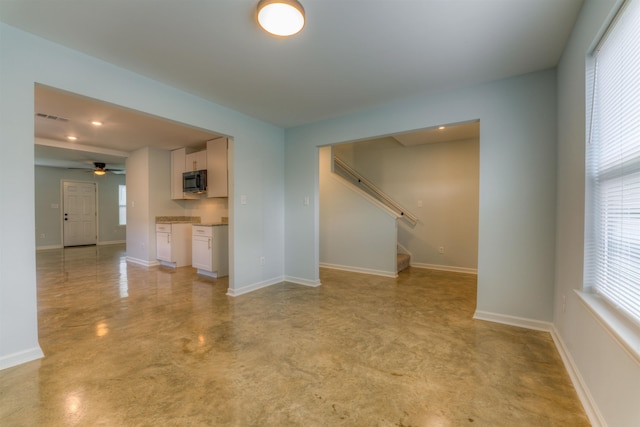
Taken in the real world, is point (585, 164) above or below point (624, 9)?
below

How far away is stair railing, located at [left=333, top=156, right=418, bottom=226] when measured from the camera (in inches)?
220

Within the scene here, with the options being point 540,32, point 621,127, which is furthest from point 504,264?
point 540,32

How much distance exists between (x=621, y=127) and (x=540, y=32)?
3.57 feet

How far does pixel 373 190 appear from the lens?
591 cm

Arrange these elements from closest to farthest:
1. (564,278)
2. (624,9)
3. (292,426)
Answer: (624,9) < (292,426) < (564,278)

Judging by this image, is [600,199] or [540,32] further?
[540,32]

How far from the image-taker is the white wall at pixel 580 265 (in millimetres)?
1223

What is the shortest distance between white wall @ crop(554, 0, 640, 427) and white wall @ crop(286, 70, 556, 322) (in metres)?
0.15

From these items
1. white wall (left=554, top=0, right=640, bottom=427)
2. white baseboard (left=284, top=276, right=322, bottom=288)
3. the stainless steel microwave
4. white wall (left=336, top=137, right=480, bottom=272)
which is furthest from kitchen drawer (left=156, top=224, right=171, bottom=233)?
A: white wall (left=554, top=0, right=640, bottom=427)

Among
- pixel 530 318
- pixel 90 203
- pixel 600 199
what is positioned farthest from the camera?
pixel 90 203

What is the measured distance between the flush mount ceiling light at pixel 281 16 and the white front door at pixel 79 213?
9.77 meters

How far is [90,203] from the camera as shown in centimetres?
869

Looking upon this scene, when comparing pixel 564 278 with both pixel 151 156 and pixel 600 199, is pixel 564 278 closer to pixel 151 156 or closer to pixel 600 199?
pixel 600 199

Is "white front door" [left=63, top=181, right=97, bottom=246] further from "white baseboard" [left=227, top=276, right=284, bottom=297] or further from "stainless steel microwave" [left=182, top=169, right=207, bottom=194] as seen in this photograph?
"white baseboard" [left=227, top=276, right=284, bottom=297]
